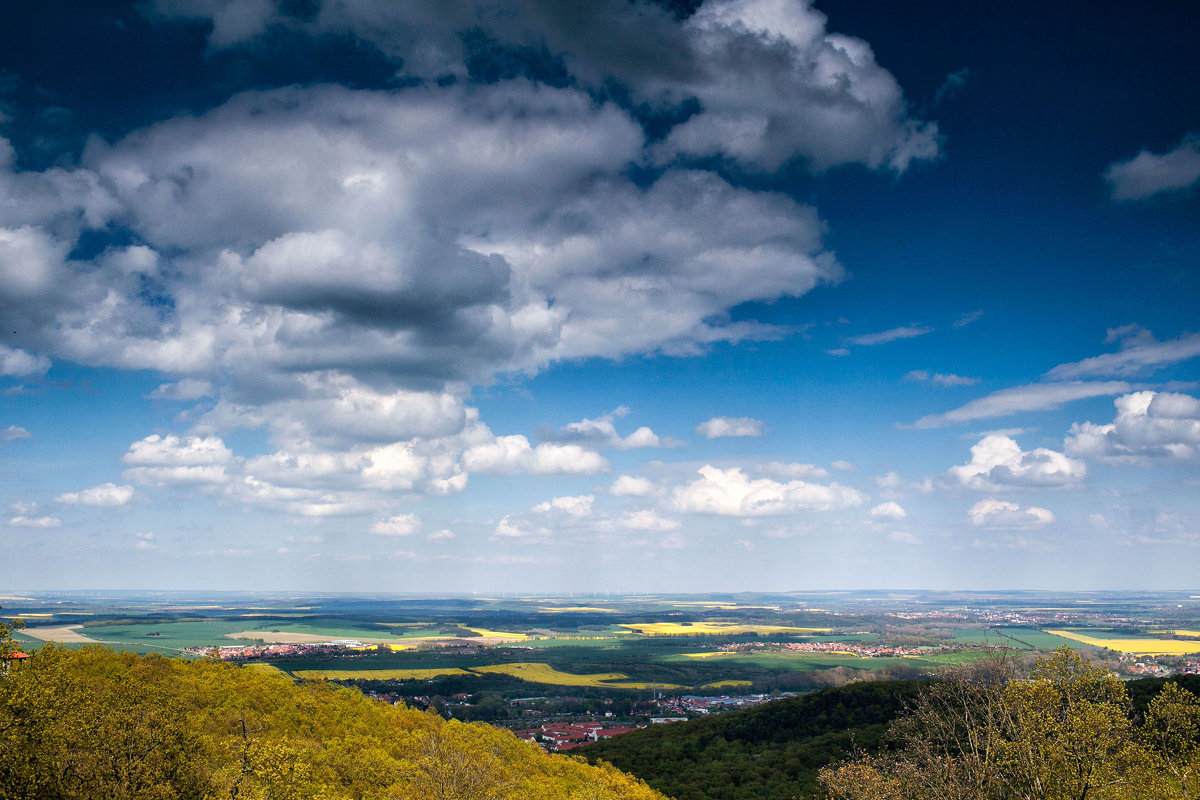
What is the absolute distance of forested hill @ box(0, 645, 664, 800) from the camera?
26.1 m

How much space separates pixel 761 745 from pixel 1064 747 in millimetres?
89739

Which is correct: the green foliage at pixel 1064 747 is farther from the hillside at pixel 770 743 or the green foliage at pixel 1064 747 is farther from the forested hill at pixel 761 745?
the forested hill at pixel 761 745

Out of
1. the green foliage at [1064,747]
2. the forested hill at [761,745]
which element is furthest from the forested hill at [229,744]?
the forested hill at [761,745]

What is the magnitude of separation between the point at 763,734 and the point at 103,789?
352 feet

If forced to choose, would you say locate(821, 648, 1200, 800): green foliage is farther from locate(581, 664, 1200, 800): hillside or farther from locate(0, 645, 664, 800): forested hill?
locate(581, 664, 1200, 800): hillside

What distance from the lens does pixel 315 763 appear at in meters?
40.4

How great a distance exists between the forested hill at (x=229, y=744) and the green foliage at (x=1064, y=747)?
22.9 metres

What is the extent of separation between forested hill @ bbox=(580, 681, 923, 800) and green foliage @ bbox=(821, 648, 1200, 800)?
47769 mm

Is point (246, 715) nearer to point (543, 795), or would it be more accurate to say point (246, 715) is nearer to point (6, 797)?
point (543, 795)

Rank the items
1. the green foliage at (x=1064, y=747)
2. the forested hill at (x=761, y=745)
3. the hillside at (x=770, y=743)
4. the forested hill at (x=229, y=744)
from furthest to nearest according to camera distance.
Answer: the forested hill at (x=761, y=745) < the hillside at (x=770, y=743) < the green foliage at (x=1064, y=747) < the forested hill at (x=229, y=744)

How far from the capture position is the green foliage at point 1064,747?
28656 millimetres

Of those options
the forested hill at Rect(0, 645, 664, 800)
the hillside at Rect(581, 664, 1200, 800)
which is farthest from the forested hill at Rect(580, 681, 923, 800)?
the forested hill at Rect(0, 645, 664, 800)

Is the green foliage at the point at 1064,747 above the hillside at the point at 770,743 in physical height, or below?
above

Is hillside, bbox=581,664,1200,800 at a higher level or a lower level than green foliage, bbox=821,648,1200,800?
lower
